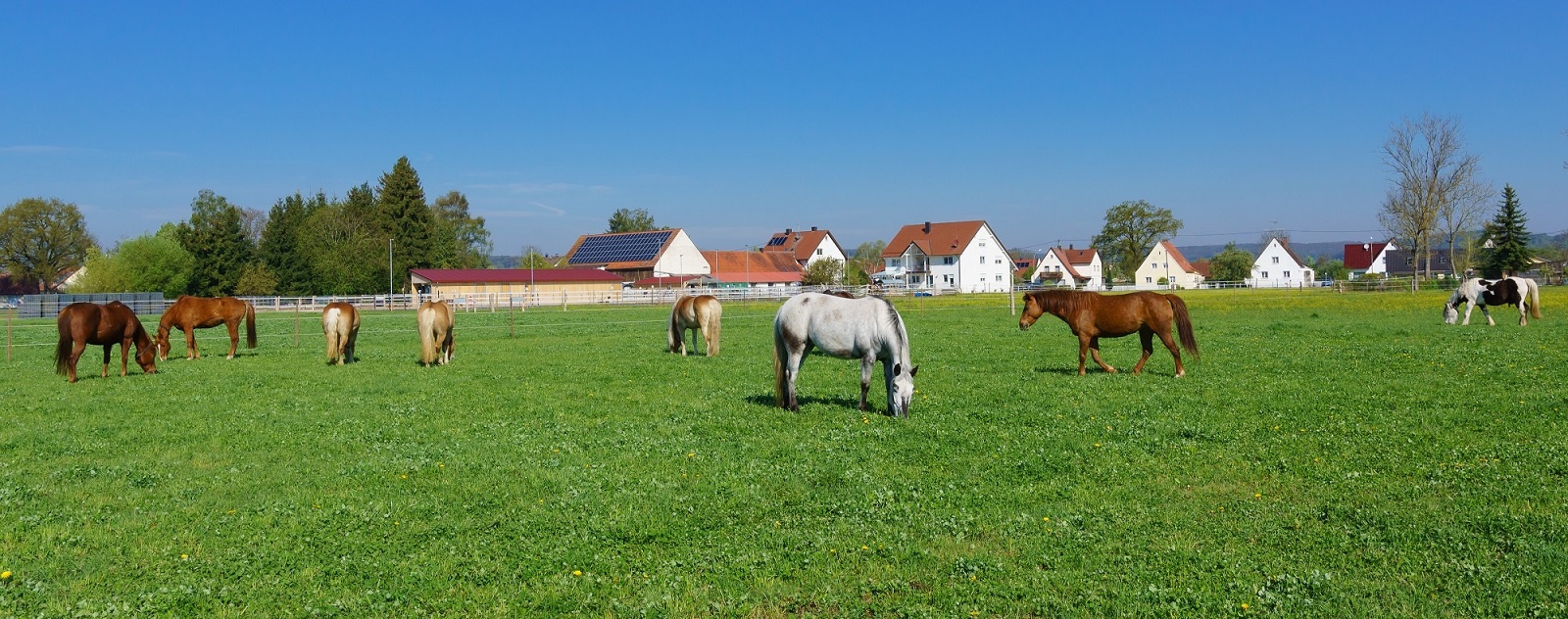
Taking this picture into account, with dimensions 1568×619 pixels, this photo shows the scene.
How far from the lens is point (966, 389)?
1437 centimetres

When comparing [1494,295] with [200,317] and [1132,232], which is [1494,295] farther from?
[1132,232]

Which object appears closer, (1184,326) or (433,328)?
(1184,326)

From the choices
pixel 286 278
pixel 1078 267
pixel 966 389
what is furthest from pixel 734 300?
pixel 1078 267

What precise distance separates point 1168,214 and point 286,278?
91318 millimetres

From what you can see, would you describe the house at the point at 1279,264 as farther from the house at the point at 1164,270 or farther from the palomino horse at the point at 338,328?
the palomino horse at the point at 338,328

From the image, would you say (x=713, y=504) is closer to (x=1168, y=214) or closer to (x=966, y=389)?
(x=966, y=389)

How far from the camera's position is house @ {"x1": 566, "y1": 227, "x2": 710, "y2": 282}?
93.2 m

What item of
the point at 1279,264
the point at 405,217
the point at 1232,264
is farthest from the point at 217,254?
the point at 1279,264

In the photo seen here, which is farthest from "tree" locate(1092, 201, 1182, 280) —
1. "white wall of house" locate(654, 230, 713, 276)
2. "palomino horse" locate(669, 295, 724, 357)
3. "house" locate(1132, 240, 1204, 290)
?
"palomino horse" locate(669, 295, 724, 357)

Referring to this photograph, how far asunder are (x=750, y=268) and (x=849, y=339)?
9330 cm

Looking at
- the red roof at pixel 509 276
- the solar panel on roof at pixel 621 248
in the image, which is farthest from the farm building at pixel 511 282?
the solar panel on roof at pixel 621 248

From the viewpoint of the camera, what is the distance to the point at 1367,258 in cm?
13512

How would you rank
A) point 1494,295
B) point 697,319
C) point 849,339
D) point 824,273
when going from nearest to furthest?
point 849,339 < point 697,319 < point 1494,295 < point 824,273

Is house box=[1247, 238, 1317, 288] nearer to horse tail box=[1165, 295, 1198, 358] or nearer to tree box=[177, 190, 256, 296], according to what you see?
tree box=[177, 190, 256, 296]
